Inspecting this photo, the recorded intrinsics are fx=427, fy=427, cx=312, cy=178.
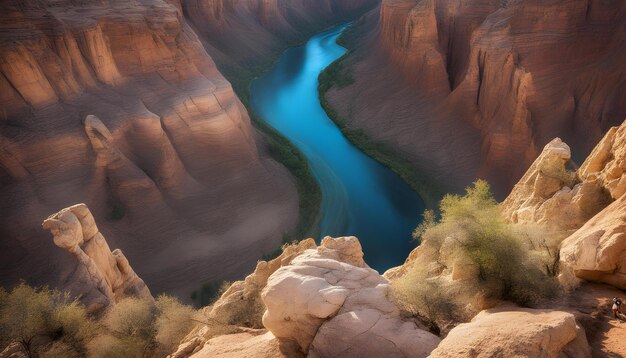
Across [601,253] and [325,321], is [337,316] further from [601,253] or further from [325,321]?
[601,253]

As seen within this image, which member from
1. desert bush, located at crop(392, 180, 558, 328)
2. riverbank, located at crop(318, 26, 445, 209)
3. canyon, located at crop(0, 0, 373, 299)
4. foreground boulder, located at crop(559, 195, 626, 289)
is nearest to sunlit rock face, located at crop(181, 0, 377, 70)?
riverbank, located at crop(318, 26, 445, 209)

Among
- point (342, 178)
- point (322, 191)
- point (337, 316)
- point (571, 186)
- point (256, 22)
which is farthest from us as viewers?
point (256, 22)

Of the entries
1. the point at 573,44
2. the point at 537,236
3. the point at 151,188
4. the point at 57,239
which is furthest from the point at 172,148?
the point at 573,44

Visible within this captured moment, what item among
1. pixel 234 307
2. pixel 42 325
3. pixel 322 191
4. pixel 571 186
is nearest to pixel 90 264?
pixel 42 325

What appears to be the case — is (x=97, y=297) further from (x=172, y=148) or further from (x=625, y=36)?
(x=625, y=36)

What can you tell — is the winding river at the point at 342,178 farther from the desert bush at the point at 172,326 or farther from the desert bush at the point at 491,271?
the desert bush at the point at 491,271

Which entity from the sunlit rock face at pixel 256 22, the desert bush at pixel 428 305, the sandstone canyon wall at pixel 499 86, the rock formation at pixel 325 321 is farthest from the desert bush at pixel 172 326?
the sunlit rock face at pixel 256 22
